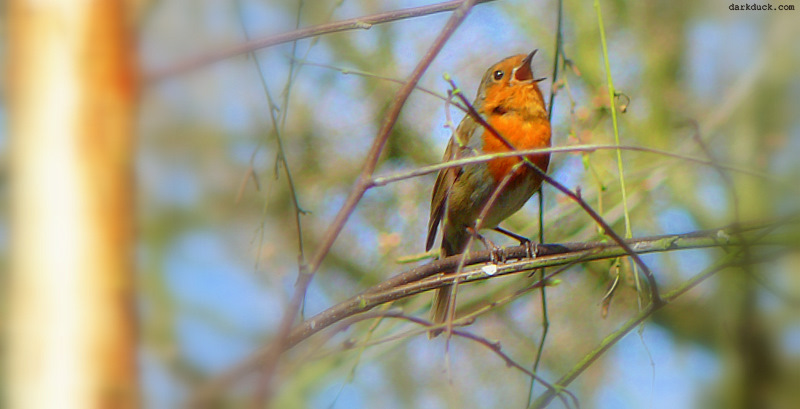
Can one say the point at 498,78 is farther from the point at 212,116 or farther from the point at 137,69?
the point at 137,69

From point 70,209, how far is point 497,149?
9.01 ft

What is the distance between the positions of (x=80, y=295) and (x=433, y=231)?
2973mm

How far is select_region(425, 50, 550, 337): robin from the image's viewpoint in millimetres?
3541

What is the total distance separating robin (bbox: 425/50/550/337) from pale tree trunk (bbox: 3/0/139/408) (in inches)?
97.4

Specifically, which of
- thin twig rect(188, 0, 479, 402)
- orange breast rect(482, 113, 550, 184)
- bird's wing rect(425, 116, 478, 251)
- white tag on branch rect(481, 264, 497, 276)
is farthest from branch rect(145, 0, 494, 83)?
bird's wing rect(425, 116, 478, 251)

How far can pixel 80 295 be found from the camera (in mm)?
878

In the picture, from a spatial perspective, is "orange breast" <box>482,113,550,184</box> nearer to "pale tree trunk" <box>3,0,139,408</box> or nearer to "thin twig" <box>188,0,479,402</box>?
"thin twig" <box>188,0,479,402</box>

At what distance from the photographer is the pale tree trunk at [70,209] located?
A: 857mm

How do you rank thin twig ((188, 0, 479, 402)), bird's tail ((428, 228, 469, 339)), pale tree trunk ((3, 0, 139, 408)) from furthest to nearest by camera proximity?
bird's tail ((428, 228, 469, 339)) < thin twig ((188, 0, 479, 402)) < pale tree trunk ((3, 0, 139, 408))

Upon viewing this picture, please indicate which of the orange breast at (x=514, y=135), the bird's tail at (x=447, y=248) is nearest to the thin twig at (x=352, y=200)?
the orange breast at (x=514, y=135)

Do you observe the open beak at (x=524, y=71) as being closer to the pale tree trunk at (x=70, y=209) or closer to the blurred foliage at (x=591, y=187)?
the blurred foliage at (x=591, y=187)

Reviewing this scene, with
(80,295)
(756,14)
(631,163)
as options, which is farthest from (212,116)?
(756,14)

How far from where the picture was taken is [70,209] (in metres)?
0.89

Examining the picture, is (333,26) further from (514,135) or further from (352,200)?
(514,135)
